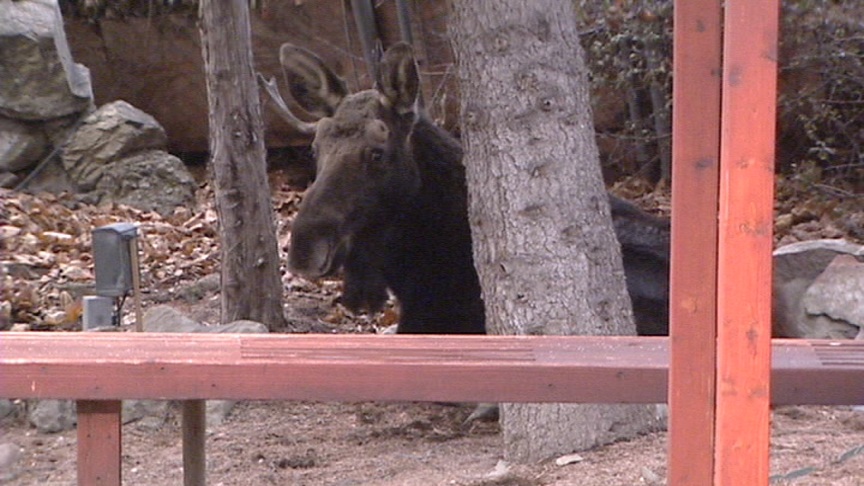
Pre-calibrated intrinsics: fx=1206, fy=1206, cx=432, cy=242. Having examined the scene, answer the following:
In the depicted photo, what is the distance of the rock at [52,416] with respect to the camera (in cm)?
580

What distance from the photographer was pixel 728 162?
7.47ft

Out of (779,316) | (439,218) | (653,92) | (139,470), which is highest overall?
(653,92)

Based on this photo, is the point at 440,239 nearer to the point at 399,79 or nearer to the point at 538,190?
the point at 399,79

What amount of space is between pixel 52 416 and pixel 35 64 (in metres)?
7.19

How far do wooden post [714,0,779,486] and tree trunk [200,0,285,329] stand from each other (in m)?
4.77

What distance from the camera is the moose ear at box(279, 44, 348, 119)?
20.6 feet

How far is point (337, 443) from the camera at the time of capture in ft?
18.2

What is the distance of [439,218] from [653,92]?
465 centimetres

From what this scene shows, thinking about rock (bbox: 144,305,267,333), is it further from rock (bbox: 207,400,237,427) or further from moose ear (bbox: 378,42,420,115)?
moose ear (bbox: 378,42,420,115)

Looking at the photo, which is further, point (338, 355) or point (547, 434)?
point (547, 434)

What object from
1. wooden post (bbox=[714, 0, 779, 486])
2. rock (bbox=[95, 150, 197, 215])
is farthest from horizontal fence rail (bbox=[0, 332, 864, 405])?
rock (bbox=[95, 150, 197, 215])

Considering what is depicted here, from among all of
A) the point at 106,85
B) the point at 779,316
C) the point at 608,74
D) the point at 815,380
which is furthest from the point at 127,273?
the point at 106,85

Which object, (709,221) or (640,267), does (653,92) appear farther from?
(709,221)

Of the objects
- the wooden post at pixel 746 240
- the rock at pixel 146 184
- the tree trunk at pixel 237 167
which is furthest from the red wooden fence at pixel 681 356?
the rock at pixel 146 184
